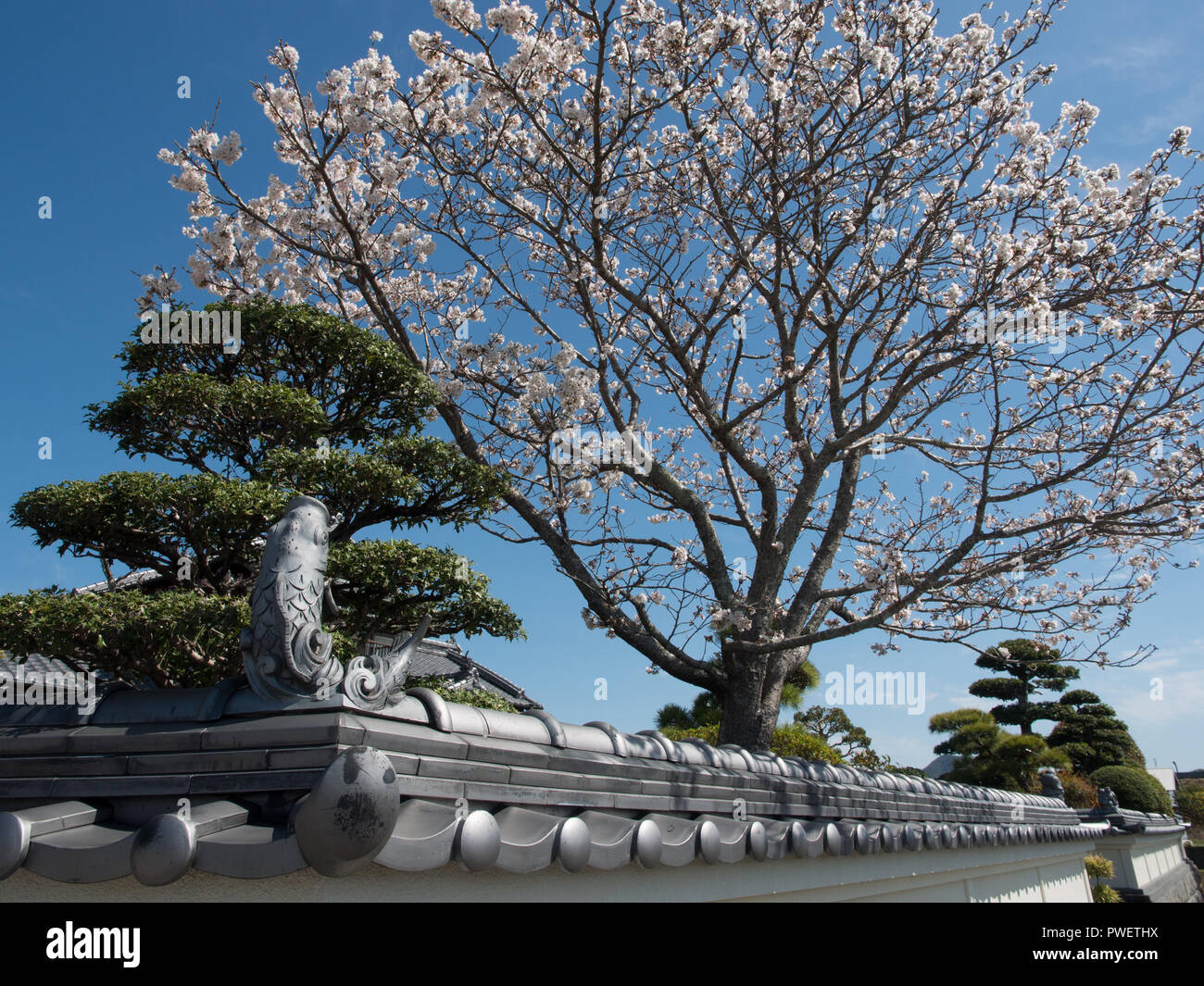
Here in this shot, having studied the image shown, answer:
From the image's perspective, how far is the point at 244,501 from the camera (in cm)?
512

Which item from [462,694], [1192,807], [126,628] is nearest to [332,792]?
[126,628]

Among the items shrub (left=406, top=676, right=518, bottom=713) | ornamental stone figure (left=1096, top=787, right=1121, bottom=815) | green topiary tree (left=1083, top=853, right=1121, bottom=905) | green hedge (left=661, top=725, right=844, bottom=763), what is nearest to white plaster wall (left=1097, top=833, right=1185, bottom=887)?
green topiary tree (left=1083, top=853, right=1121, bottom=905)

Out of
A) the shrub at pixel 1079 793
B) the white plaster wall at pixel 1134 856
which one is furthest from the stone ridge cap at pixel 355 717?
the shrub at pixel 1079 793

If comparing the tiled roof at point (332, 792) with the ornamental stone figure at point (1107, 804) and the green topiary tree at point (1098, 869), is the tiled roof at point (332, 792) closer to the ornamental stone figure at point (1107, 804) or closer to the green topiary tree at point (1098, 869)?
the ornamental stone figure at point (1107, 804)

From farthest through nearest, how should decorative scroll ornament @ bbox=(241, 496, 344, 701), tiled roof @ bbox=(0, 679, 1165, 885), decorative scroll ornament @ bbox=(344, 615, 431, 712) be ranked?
decorative scroll ornament @ bbox=(241, 496, 344, 701)
decorative scroll ornament @ bbox=(344, 615, 431, 712)
tiled roof @ bbox=(0, 679, 1165, 885)

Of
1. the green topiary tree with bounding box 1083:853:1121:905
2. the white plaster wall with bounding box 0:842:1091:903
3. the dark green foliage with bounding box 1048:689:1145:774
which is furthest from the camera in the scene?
the dark green foliage with bounding box 1048:689:1145:774

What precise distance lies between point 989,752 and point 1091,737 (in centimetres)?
427

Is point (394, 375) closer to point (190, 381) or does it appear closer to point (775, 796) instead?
point (190, 381)

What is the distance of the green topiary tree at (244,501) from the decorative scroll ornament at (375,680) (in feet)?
8.01

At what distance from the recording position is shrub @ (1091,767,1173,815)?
21.9 metres

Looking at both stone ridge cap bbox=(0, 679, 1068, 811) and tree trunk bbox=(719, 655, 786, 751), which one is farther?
tree trunk bbox=(719, 655, 786, 751)

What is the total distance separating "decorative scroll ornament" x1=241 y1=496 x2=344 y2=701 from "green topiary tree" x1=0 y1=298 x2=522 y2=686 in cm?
201

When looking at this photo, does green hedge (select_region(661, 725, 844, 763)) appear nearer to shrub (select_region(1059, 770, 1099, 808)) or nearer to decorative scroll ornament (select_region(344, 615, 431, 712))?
decorative scroll ornament (select_region(344, 615, 431, 712))
